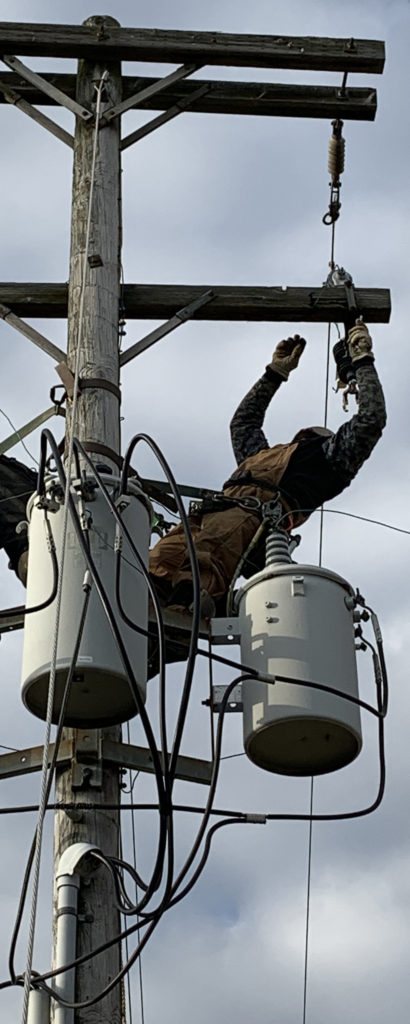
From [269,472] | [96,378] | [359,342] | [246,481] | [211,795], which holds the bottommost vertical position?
[211,795]

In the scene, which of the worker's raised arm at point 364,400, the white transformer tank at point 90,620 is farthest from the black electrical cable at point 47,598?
the worker's raised arm at point 364,400

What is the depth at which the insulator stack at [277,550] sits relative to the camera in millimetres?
6094

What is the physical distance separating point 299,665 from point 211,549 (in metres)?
1.58

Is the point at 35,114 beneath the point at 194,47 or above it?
beneath

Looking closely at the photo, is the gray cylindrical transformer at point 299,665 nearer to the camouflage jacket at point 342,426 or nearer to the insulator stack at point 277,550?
the insulator stack at point 277,550

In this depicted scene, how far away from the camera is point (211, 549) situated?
7043 millimetres

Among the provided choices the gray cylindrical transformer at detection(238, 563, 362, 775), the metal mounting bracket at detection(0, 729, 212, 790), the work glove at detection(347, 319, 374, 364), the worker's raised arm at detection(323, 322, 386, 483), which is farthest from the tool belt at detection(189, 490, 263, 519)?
the metal mounting bracket at detection(0, 729, 212, 790)

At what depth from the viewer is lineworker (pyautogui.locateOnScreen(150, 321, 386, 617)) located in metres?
6.84

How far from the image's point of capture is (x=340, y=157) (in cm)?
845

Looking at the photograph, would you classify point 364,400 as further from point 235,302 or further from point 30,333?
point 30,333

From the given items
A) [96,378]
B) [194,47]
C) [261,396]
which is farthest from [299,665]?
[194,47]

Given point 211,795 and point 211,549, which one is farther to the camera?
point 211,549

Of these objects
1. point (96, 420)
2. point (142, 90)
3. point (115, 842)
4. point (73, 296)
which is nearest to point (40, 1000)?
point (115, 842)

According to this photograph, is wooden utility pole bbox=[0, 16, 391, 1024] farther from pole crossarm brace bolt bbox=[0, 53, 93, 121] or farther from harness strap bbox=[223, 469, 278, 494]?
harness strap bbox=[223, 469, 278, 494]
